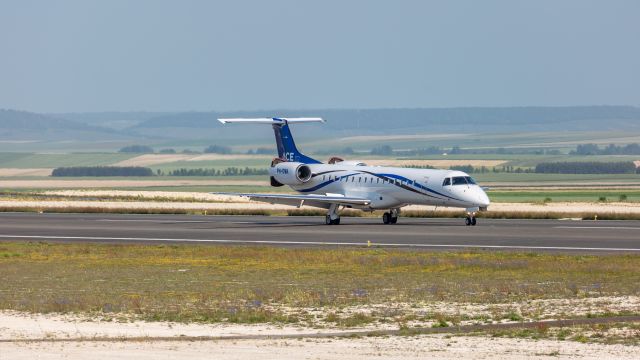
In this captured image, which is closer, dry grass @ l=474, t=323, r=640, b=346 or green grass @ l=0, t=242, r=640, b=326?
dry grass @ l=474, t=323, r=640, b=346

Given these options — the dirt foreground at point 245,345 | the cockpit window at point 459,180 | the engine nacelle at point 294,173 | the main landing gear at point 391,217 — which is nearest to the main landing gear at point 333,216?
the main landing gear at point 391,217

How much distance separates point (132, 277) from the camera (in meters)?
35.7

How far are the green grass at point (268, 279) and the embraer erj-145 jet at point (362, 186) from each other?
1495 cm

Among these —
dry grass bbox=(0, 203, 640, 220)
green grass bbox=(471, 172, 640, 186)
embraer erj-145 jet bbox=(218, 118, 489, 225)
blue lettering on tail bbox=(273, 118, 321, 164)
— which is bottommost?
dry grass bbox=(0, 203, 640, 220)

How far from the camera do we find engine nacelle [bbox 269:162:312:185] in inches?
2621

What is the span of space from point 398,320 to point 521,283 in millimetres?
8360

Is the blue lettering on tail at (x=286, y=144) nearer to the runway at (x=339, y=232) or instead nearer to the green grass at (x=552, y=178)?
the runway at (x=339, y=232)

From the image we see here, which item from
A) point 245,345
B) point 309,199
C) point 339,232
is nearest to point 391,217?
point 309,199

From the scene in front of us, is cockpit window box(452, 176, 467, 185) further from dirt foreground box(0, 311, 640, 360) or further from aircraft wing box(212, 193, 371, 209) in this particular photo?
dirt foreground box(0, 311, 640, 360)

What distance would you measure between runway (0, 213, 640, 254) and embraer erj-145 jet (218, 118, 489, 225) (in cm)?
103

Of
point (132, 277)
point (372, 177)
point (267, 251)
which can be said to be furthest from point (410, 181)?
point (132, 277)

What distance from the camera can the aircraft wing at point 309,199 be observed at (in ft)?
202

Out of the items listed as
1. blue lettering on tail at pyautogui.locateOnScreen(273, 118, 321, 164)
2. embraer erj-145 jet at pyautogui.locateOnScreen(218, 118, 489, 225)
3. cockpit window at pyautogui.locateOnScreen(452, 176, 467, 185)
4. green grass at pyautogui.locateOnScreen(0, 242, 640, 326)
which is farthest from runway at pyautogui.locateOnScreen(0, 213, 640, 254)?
green grass at pyautogui.locateOnScreen(0, 242, 640, 326)

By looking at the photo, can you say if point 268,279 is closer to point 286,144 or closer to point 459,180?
point 459,180
